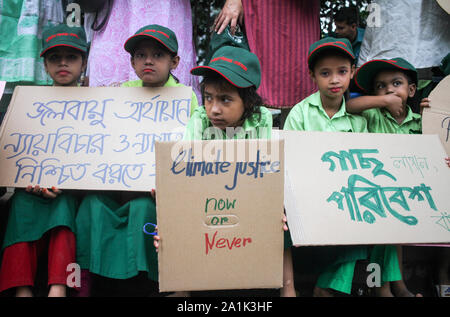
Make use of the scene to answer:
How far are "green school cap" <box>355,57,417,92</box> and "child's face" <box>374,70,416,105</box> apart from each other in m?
0.03

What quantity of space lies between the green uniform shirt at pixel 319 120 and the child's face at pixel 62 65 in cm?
132

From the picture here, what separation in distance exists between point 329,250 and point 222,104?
2.96 feet

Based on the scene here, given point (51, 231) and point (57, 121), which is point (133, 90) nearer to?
point (57, 121)

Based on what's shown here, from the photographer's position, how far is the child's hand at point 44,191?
5.61ft

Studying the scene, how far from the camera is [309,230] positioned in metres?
1.49

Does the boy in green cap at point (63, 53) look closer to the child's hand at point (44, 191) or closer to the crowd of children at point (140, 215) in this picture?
the crowd of children at point (140, 215)

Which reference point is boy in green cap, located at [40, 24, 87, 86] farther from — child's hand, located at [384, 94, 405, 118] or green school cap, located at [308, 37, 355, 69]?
child's hand, located at [384, 94, 405, 118]

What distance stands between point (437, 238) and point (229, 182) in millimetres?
1012

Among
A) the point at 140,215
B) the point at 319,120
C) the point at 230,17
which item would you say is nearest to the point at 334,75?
the point at 319,120

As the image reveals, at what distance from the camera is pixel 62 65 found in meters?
2.08

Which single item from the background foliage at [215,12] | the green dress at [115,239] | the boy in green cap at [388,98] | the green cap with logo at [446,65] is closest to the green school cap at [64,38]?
the green dress at [115,239]

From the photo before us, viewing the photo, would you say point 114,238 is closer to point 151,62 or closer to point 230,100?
point 230,100
